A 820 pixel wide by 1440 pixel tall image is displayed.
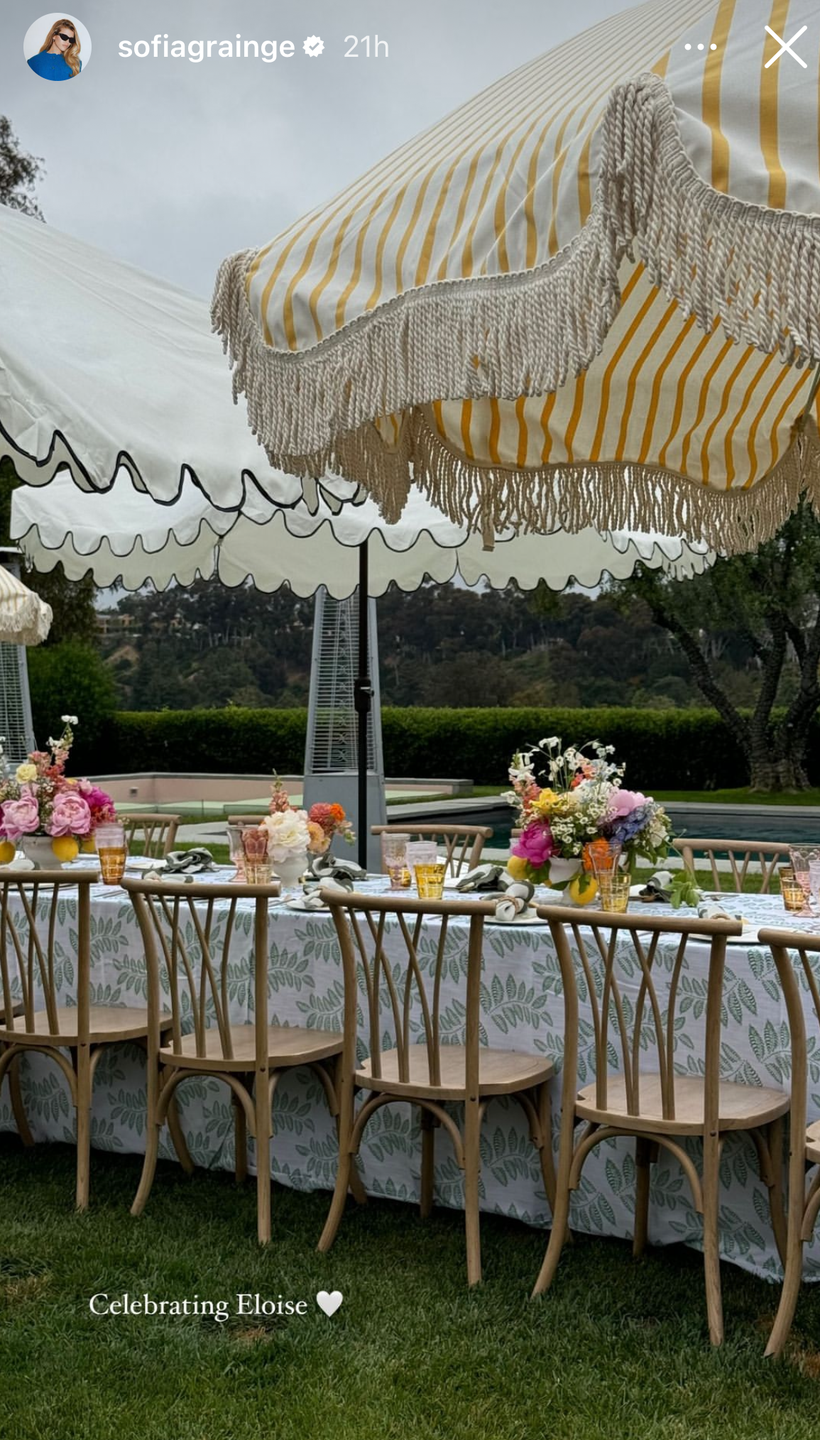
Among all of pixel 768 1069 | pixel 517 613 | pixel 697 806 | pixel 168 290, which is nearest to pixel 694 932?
pixel 768 1069

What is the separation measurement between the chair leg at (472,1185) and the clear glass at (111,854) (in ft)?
5.38

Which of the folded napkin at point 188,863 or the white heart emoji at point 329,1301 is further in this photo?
the folded napkin at point 188,863

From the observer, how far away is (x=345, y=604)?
26.7 feet

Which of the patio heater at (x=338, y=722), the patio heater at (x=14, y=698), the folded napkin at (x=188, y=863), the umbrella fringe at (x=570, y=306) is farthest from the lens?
the patio heater at (x=14, y=698)

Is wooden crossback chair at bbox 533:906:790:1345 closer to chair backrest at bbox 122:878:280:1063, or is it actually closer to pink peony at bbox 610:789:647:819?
pink peony at bbox 610:789:647:819

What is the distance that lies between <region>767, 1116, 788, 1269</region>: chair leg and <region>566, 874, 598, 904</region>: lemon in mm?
830

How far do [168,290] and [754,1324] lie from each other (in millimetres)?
3526

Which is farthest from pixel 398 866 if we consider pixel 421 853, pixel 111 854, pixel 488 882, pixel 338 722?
pixel 338 722

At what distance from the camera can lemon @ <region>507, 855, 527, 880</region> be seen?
3674 mm

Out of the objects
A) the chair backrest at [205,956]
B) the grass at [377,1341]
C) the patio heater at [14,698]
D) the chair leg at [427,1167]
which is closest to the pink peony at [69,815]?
the chair backrest at [205,956]

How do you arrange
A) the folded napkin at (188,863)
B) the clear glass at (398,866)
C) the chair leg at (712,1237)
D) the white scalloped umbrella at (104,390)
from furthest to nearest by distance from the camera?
the folded napkin at (188,863)
the clear glass at (398,866)
the white scalloped umbrella at (104,390)
the chair leg at (712,1237)

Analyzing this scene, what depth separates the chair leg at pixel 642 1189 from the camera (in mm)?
3145

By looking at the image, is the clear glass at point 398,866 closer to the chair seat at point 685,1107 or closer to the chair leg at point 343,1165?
the chair leg at point 343,1165

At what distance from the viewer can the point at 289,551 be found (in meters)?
6.00
